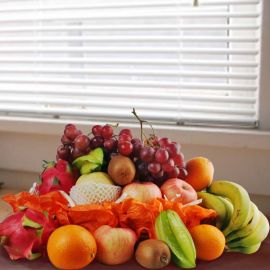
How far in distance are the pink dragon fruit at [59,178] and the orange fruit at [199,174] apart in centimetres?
22

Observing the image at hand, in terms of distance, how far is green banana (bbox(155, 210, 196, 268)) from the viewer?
76 centimetres

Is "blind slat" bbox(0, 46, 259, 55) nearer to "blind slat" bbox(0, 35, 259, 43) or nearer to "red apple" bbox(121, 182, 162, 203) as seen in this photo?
"blind slat" bbox(0, 35, 259, 43)

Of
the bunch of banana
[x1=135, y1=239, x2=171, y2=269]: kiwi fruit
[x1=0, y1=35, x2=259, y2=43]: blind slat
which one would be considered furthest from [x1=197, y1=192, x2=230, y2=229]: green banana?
[x1=0, y1=35, x2=259, y2=43]: blind slat

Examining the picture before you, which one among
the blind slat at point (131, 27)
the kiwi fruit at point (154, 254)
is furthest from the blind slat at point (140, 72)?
the kiwi fruit at point (154, 254)

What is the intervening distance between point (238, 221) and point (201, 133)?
0.39 m

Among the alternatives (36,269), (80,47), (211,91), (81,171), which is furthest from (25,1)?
(36,269)

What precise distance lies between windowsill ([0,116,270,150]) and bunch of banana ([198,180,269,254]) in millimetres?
294

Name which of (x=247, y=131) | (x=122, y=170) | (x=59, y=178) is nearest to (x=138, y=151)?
(x=122, y=170)

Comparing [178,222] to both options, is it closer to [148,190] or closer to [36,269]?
[148,190]

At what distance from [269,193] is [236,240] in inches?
14.5

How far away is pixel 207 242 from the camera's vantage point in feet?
2.58

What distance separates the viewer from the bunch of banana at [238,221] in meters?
0.83

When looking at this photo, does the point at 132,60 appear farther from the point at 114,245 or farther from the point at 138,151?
the point at 114,245

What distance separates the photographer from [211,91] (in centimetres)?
122
